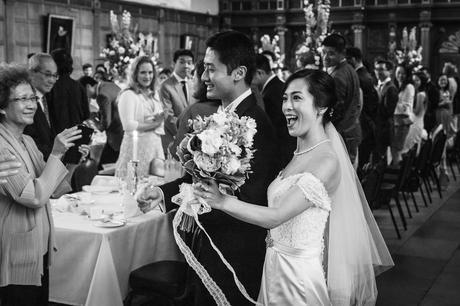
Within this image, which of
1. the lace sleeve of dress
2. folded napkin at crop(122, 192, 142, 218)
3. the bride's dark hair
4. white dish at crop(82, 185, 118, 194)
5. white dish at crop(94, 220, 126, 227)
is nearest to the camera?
the lace sleeve of dress

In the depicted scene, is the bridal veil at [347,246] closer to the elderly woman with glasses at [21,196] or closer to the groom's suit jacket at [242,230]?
the groom's suit jacket at [242,230]

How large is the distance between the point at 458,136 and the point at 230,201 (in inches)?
418

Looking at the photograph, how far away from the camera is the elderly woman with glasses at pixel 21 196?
2.69 meters

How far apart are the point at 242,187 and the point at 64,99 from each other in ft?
9.66

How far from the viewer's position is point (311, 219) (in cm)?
255

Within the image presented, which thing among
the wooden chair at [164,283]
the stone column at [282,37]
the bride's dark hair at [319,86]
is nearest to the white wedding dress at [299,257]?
the bride's dark hair at [319,86]

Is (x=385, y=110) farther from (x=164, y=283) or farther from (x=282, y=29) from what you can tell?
(x=282, y=29)

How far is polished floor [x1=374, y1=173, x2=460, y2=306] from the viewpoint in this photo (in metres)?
4.81

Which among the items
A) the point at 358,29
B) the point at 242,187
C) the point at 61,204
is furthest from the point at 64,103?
the point at 358,29

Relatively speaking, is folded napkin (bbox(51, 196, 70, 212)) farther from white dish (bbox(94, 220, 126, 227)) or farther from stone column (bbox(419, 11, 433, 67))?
stone column (bbox(419, 11, 433, 67))

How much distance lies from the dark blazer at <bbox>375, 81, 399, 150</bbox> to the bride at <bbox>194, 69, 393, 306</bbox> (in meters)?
6.09

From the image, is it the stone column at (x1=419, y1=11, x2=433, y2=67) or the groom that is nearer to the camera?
the groom

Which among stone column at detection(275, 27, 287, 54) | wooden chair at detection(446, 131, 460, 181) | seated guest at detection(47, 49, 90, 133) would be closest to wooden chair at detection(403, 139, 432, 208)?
wooden chair at detection(446, 131, 460, 181)

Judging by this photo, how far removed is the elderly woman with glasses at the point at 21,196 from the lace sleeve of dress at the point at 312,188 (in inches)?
42.7
